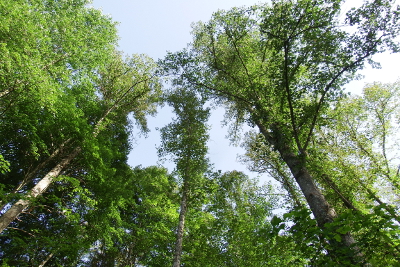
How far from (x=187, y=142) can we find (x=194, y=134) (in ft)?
2.19

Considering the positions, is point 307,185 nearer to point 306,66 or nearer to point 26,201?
point 306,66

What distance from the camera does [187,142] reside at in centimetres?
1206

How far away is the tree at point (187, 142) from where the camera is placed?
10867 millimetres

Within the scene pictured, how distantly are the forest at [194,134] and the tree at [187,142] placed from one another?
0.26 feet

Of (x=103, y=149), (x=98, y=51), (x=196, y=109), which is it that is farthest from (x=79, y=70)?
(x=196, y=109)

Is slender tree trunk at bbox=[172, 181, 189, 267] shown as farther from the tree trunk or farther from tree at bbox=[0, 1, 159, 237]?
the tree trunk

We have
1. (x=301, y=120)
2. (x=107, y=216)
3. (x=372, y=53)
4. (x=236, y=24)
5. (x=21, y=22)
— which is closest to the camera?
(x=372, y=53)

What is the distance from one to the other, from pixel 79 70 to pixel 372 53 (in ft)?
40.9

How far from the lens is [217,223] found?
475 inches

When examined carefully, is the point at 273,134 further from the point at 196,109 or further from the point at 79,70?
the point at 79,70

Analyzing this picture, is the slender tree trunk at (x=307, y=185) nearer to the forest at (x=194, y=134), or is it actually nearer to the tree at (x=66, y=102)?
the forest at (x=194, y=134)

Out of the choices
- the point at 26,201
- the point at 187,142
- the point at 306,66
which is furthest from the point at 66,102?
the point at 306,66

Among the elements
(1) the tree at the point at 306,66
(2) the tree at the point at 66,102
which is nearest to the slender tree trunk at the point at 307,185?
(1) the tree at the point at 306,66

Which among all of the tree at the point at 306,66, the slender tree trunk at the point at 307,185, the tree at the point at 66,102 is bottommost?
the slender tree trunk at the point at 307,185
